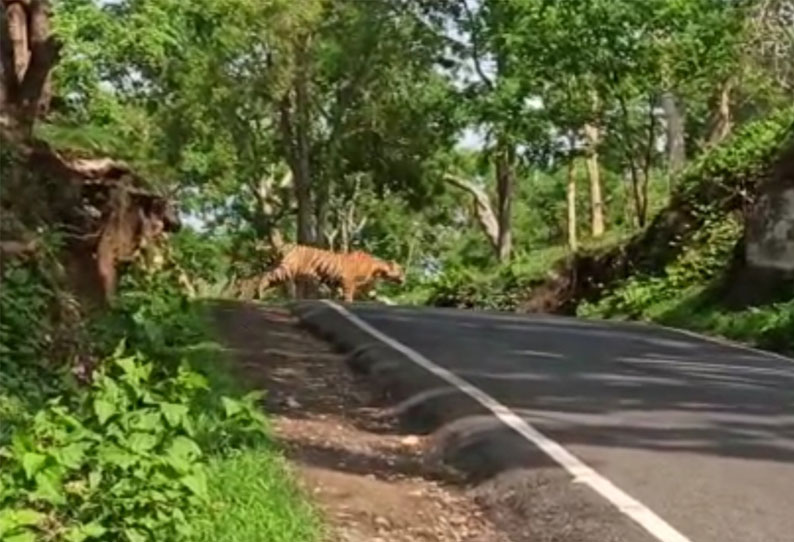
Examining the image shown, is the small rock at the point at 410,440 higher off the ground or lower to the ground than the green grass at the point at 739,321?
lower

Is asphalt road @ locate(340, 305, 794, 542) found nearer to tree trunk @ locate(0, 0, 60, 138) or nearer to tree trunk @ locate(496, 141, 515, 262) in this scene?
tree trunk @ locate(0, 0, 60, 138)

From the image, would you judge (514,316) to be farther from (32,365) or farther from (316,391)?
(32,365)

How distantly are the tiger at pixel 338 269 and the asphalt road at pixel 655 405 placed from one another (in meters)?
16.2

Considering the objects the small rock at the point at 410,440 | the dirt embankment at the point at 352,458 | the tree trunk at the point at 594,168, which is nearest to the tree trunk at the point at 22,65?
the dirt embankment at the point at 352,458

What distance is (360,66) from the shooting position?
4266 cm

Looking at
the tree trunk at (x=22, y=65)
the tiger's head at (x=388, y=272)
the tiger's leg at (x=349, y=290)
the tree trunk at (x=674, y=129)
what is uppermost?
the tree trunk at (x=674, y=129)

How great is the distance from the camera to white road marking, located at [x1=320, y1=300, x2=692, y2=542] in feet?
26.0

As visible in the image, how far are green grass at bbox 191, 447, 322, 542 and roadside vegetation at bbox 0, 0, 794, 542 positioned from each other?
2 cm

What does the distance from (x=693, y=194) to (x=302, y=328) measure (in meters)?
12.9

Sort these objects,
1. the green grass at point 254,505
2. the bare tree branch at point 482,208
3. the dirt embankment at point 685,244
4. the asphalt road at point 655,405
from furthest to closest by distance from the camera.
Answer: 1. the bare tree branch at point 482,208
2. the dirt embankment at point 685,244
3. the asphalt road at point 655,405
4. the green grass at point 254,505

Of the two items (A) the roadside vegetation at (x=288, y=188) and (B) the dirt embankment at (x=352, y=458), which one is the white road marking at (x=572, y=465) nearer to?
(B) the dirt embankment at (x=352, y=458)

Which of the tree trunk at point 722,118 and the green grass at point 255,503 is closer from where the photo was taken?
the green grass at point 255,503

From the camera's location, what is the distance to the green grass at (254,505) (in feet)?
23.8

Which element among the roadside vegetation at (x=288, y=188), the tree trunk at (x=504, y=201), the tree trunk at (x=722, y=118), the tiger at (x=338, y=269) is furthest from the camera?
the tree trunk at (x=504, y=201)
